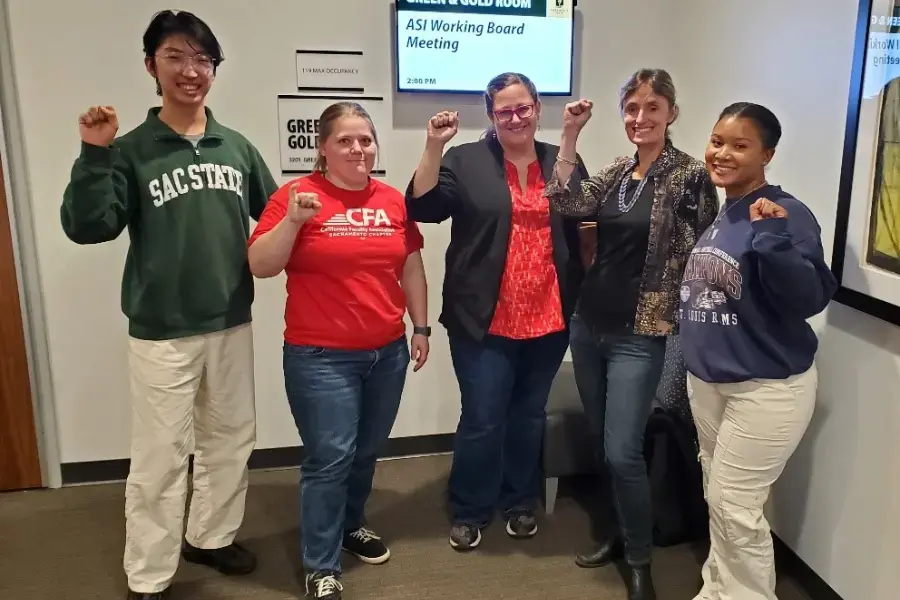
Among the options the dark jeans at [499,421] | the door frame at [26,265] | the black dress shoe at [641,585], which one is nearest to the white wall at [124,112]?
the door frame at [26,265]

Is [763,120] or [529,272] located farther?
[529,272]

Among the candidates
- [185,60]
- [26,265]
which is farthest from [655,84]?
[26,265]

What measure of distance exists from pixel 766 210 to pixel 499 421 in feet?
3.50

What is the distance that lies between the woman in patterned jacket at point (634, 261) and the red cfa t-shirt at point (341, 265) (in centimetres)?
49

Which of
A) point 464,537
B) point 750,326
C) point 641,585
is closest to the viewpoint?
point 750,326

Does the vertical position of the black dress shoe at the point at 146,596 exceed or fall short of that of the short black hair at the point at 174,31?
it falls short

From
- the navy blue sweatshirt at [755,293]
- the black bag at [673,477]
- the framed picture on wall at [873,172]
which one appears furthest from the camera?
the black bag at [673,477]

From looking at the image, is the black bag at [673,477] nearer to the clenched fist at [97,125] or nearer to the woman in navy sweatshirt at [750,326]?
the woman in navy sweatshirt at [750,326]

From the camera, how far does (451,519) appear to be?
2553mm

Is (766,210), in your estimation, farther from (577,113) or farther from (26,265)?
(26,265)

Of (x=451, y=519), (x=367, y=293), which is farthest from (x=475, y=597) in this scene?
(x=367, y=293)

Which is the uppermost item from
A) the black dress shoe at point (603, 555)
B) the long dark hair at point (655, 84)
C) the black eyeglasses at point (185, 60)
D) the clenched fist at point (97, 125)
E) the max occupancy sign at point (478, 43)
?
the max occupancy sign at point (478, 43)

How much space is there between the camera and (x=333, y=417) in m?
1.94

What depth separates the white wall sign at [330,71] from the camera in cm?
268
